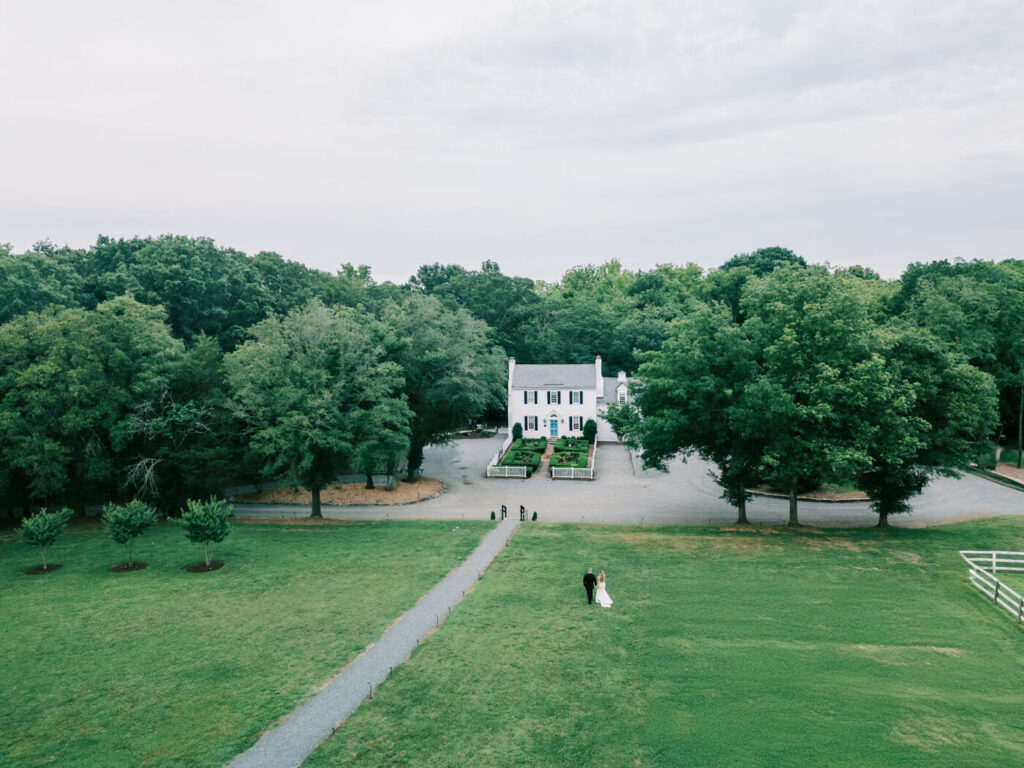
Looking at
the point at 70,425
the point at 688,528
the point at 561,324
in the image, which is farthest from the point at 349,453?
the point at 561,324

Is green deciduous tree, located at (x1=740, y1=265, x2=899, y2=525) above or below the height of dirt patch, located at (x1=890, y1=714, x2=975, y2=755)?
above

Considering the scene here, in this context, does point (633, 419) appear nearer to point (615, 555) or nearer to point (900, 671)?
point (615, 555)

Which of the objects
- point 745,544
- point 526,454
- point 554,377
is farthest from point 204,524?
point 554,377

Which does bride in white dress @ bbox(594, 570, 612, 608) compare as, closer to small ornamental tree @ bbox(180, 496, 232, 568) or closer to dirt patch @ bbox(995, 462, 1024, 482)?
small ornamental tree @ bbox(180, 496, 232, 568)

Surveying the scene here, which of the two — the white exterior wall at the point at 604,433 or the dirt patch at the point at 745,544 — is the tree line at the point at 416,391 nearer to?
the dirt patch at the point at 745,544

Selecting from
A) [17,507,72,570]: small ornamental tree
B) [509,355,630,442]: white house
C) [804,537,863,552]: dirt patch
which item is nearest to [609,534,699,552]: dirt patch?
[804,537,863,552]: dirt patch

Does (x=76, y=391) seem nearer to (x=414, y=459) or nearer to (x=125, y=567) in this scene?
(x=125, y=567)
